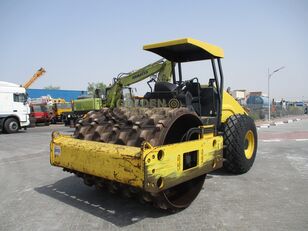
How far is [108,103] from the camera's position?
15.1 meters

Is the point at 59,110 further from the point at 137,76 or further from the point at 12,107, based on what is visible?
the point at 137,76

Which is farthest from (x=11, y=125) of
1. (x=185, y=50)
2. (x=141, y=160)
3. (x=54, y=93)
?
(x=54, y=93)

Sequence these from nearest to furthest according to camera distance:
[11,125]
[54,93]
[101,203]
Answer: [101,203], [11,125], [54,93]

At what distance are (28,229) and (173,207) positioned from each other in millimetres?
1783

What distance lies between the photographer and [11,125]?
57.5 ft

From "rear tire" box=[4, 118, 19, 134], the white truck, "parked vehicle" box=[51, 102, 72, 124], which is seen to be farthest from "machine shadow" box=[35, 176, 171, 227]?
"parked vehicle" box=[51, 102, 72, 124]

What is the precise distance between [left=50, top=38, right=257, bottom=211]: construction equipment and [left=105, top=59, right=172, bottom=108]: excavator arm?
629 cm

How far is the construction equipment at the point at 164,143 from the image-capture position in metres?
3.40

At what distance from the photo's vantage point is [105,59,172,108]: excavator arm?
1254 centimetres

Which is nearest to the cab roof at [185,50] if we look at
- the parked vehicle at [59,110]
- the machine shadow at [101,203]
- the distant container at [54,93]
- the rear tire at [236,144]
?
the rear tire at [236,144]

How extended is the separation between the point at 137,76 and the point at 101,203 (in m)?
10.2

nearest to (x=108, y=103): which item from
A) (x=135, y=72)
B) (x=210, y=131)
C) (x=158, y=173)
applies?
(x=135, y=72)

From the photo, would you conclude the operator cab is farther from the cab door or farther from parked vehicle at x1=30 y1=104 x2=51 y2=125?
parked vehicle at x1=30 y1=104 x2=51 y2=125

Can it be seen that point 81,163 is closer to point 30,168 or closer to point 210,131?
point 210,131
